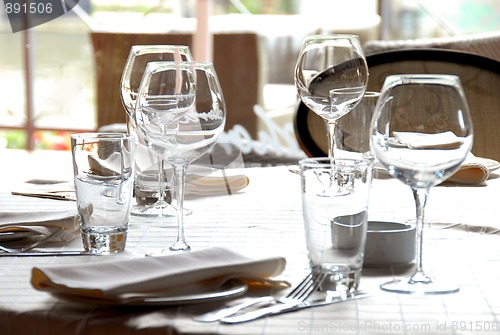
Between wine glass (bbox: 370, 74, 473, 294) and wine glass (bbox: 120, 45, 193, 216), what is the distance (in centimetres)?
44

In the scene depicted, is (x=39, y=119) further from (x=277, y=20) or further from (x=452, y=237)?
(x=452, y=237)

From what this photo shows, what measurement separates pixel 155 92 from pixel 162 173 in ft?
1.03

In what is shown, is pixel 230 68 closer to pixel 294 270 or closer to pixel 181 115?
pixel 181 115

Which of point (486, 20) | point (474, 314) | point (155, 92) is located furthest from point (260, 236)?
point (486, 20)

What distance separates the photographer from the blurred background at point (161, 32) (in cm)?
473

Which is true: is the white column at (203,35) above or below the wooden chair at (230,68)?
above

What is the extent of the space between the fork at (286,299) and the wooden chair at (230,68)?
330 cm

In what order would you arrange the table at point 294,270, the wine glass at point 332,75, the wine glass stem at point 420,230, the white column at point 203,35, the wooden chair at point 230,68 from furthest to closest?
the white column at point 203,35, the wooden chair at point 230,68, the wine glass at point 332,75, the wine glass stem at point 420,230, the table at point 294,270

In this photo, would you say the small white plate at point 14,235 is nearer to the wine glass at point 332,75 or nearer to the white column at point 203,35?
the wine glass at point 332,75

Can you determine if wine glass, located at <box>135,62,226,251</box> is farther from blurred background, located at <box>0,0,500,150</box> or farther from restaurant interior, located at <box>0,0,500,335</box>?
blurred background, located at <box>0,0,500,150</box>

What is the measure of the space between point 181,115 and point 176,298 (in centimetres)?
30

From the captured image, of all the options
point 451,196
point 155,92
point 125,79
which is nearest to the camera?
point 155,92

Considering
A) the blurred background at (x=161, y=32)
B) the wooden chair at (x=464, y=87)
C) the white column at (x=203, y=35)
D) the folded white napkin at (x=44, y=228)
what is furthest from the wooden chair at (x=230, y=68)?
the folded white napkin at (x=44, y=228)

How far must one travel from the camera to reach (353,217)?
2.73 feet
